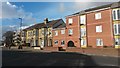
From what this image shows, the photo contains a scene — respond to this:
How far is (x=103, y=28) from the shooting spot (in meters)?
48.0

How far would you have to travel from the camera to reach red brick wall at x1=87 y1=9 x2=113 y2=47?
46109 mm

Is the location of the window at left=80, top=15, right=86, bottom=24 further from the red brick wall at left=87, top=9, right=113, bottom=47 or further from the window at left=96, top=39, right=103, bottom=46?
the window at left=96, top=39, right=103, bottom=46

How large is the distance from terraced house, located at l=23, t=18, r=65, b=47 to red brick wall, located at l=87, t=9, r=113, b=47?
68.6 feet

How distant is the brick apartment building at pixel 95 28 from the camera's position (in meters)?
45.1

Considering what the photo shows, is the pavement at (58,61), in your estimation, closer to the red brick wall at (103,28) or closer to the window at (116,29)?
the window at (116,29)

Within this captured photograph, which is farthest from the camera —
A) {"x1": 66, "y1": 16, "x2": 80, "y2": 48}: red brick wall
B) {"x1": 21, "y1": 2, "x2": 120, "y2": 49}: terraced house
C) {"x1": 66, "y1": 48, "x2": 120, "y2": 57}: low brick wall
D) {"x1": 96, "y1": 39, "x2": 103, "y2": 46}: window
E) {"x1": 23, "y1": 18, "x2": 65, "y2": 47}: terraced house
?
{"x1": 23, "y1": 18, "x2": 65, "y2": 47}: terraced house

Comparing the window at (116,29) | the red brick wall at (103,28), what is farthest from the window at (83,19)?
the window at (116,29)

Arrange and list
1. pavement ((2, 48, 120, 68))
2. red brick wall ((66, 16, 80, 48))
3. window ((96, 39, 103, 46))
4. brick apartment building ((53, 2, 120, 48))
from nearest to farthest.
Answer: pavement ((2, 48, 120, 68)) < brick apartment building ((53, 2, 120, 48)) < window ((96, 39, 103, 46)) < red brick wall ((66, 16, 80, 48))

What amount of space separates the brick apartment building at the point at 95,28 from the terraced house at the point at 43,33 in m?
12.8

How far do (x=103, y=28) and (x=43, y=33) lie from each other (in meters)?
31.8

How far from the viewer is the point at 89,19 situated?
51562 millimetres

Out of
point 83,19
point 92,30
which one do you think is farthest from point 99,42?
point 83,19

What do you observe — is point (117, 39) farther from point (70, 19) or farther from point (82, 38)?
point (70, 19)

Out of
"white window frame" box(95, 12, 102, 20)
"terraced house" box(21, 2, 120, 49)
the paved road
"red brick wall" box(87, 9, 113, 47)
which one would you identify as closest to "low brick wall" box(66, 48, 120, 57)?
"terraced house" box(21, 2, 120, 49)
